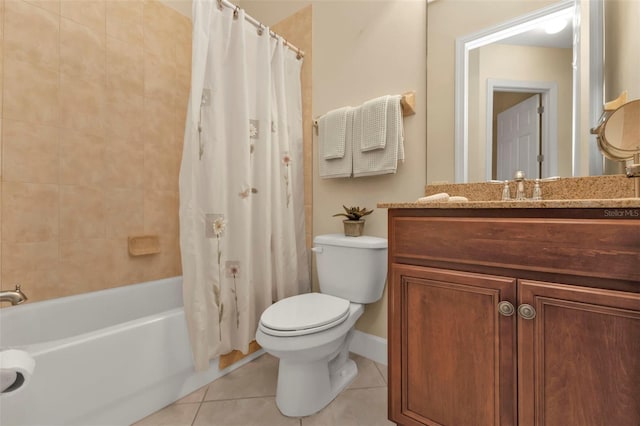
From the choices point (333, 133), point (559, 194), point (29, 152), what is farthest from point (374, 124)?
point (29, 152)

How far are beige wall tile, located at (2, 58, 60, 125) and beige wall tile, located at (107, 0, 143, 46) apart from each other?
1.38 ft

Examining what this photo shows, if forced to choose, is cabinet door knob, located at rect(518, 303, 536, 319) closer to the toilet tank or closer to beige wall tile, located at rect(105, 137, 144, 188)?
the toilet tank

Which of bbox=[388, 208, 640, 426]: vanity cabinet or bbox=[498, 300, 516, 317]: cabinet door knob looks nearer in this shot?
bbox=[388, 208, 640, 426]: vanity cabinet

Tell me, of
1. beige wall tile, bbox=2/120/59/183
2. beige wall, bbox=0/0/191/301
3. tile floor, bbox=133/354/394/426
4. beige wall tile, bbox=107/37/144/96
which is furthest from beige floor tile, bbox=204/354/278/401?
beige wall tile, bbox=107/37/144/96

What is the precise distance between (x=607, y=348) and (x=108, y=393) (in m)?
1.55

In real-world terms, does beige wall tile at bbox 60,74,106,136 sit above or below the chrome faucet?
above

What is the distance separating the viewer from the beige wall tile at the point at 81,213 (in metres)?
1.41

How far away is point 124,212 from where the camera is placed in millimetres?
1622

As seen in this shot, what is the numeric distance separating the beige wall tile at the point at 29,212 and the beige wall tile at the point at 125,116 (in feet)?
1.42

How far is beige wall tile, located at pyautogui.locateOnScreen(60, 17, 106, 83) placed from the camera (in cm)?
140

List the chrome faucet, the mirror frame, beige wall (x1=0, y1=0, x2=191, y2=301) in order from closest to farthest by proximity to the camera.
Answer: the chrome faucet < the mirror frame < beige wall (x1=0, y1=0, x2=191, y2=301)

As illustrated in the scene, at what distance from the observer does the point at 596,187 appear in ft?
3.39

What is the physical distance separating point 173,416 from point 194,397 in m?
0.13

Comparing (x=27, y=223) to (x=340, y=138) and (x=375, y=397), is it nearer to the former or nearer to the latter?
(x=340, y=138)
